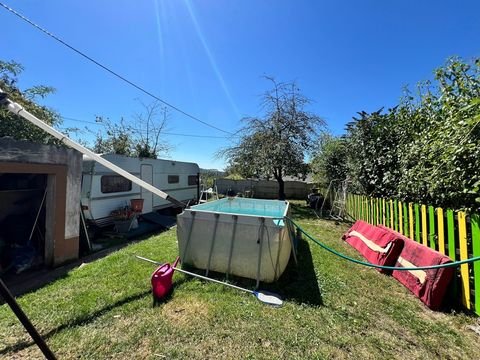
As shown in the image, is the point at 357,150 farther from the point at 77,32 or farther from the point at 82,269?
the point at 77,32

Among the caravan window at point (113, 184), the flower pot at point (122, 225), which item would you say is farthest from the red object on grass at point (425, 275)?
the caravan window at point (113, 184)

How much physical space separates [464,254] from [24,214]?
8502mm

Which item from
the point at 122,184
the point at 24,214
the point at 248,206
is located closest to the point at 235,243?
the point at 248,206

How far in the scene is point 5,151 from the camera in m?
4.01

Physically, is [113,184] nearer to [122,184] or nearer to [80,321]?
[122,184]

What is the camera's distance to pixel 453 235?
11.2 feet

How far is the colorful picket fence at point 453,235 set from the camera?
10.1 feet

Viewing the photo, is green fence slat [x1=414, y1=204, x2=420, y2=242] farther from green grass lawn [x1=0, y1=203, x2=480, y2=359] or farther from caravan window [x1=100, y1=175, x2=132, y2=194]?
caravan window [x1=100, y1=175, x2=132, y2=194]

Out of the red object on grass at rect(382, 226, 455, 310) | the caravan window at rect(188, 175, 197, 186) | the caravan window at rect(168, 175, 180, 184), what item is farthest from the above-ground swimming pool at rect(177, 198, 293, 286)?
the caravan window at rect(188, 175, 197, 186)

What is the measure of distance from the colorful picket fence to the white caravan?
7725 mm

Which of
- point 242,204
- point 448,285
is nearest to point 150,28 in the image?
point 242,204

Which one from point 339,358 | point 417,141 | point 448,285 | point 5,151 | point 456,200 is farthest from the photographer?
point 417,141

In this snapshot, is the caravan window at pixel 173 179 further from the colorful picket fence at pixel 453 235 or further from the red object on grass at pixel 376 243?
the colorful picket fence at pixel 453 235

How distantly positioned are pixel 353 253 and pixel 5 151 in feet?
23.4
